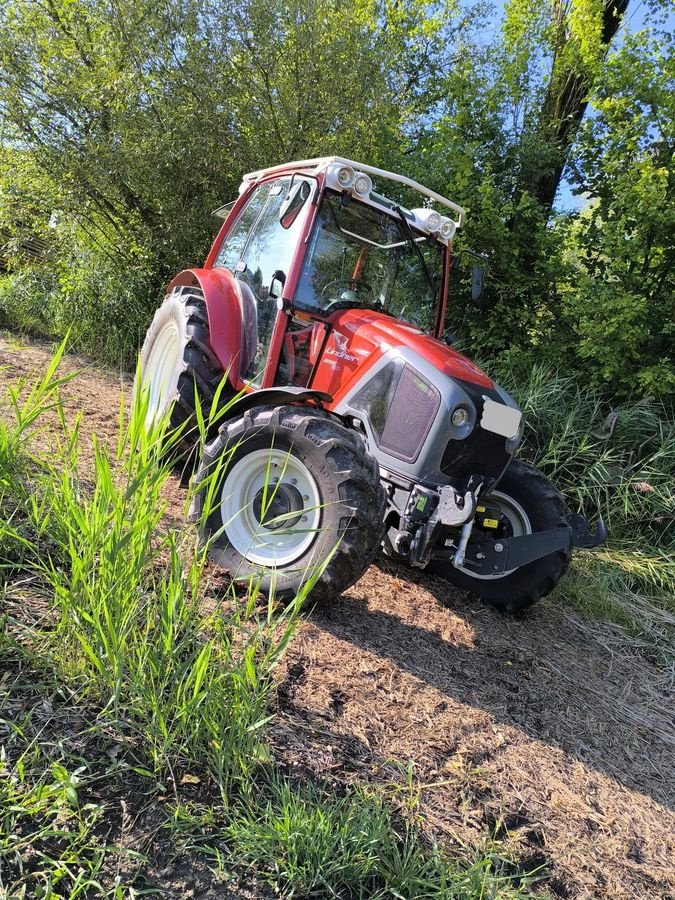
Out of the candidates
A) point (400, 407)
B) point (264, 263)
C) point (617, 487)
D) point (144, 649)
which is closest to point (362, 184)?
point (264, 263)

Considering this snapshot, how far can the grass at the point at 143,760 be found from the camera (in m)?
1.43

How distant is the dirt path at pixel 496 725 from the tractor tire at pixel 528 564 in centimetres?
11

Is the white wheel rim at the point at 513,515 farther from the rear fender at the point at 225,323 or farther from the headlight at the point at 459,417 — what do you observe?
the rear fender at the point at 225,323

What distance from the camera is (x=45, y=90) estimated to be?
274 inches

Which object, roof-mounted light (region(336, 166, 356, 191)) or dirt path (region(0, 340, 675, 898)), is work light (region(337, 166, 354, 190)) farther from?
dirt path (region(0, 340, 675, 898))

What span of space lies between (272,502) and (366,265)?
63.6 inches

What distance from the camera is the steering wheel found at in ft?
11.3

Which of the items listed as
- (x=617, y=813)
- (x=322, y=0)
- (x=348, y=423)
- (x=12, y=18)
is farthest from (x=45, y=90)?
(x=617, y=813)

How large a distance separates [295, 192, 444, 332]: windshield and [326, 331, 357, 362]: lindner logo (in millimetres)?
205

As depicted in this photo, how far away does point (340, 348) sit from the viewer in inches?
130

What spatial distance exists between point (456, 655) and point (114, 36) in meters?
7.24

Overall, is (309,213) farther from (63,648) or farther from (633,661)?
(633,661)

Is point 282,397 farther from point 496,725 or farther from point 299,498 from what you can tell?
point 496,725

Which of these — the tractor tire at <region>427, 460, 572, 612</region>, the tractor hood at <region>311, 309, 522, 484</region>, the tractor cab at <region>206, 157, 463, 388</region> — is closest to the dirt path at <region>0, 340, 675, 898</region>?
the tractor tire at <region>427, 460, 572, 612</region>
